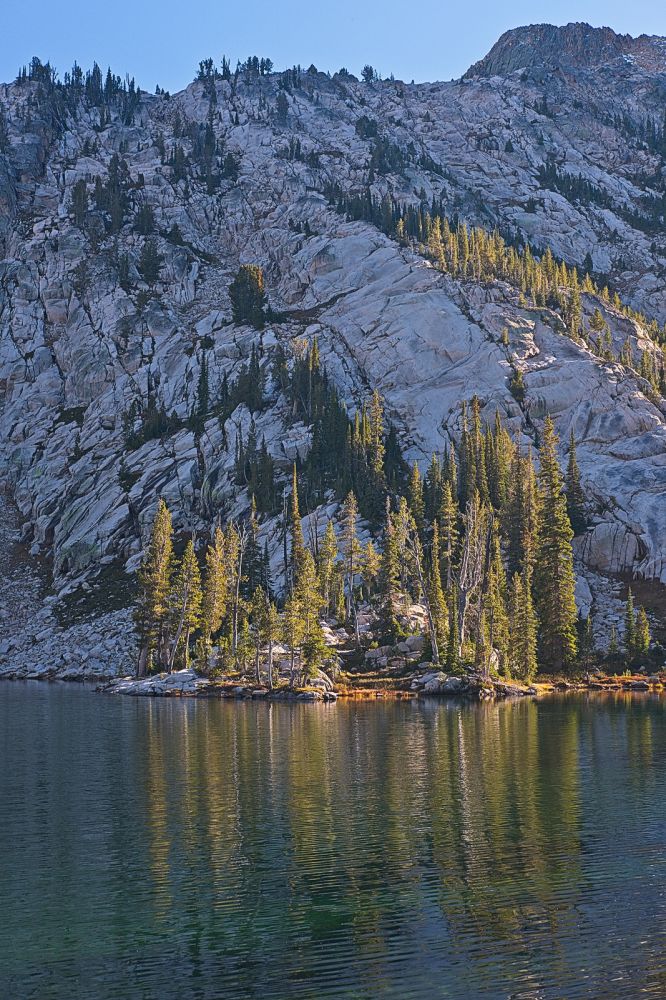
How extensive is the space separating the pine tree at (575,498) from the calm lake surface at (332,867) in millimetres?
78638

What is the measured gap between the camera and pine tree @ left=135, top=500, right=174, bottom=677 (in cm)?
10625

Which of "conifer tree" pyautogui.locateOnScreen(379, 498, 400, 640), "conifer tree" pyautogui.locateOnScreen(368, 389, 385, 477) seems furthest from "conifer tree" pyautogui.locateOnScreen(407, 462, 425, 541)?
"conifer tree" pyautogui.locateOnScreen(379, 498, 400, 640)

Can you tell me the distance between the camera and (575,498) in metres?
140

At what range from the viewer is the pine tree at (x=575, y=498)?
13712 centimetres

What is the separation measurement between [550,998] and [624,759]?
1380 inches

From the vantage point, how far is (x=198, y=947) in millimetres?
23453

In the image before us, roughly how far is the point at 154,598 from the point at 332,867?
7998 cm

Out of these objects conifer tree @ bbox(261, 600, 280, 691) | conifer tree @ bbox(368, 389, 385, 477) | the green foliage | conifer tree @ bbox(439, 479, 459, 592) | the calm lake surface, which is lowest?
the calm lake surface

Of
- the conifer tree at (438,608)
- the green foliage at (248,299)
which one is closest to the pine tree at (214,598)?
the conifer tree at (438,608)

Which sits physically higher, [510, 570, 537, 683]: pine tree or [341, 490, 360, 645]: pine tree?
[341, 490, 360, 645]: pine tree

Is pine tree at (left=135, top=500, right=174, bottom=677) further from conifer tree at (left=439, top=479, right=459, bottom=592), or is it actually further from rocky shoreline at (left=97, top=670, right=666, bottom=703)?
conifer tree at (left=439, top=479, right=459, bottom=592)

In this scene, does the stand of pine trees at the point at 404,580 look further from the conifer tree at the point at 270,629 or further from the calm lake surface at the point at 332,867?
the calm lake surface at the point at 332,867

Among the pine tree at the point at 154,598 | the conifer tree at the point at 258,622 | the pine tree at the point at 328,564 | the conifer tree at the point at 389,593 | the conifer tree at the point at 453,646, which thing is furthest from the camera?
the pine tree at the point at 328,564

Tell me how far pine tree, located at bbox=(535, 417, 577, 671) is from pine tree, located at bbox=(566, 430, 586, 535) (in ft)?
55.1
